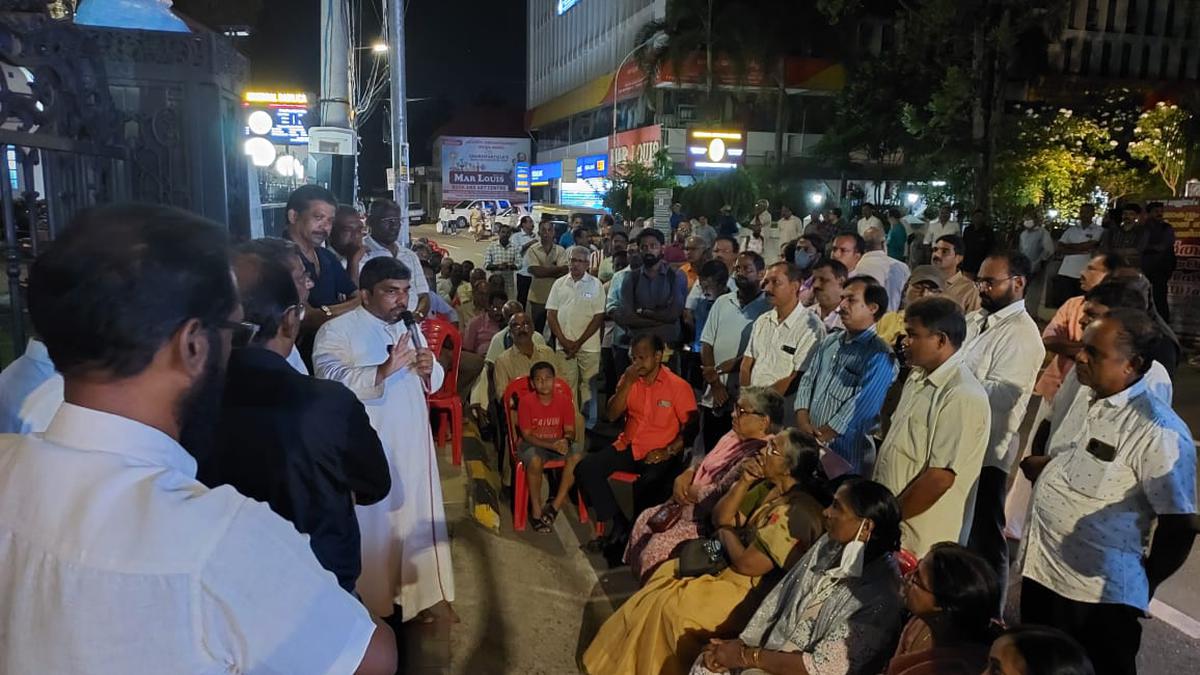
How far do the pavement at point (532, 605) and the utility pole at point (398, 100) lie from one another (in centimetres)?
535

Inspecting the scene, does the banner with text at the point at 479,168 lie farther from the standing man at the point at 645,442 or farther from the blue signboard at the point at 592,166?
the standing man at the point at 645,442

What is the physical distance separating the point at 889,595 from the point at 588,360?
4749 mm

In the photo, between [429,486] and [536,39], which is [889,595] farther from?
[536,39]

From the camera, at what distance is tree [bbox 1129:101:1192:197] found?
18.5 metres

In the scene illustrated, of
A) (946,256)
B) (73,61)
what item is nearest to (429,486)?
(73,61)

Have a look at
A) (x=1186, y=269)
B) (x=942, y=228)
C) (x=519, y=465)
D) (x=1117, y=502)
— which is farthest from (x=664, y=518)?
(x=942, y=228)

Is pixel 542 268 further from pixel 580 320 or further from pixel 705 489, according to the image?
pixel 705 489

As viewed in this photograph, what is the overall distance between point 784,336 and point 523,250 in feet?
21.4

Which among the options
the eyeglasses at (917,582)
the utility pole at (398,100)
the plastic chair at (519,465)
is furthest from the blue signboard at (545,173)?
the eyeglasses at (917,582)

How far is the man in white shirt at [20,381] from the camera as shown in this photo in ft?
6.50

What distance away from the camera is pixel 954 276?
19.7 ft

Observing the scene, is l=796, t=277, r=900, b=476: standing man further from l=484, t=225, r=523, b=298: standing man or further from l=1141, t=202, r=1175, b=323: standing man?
l=484, t=225, r=523, b=298: standing man

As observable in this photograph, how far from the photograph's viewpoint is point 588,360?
734 cm

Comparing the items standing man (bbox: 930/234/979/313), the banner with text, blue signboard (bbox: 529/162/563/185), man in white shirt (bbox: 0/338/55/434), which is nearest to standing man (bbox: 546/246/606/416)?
standing man (bbox: 930/234/979/313)
